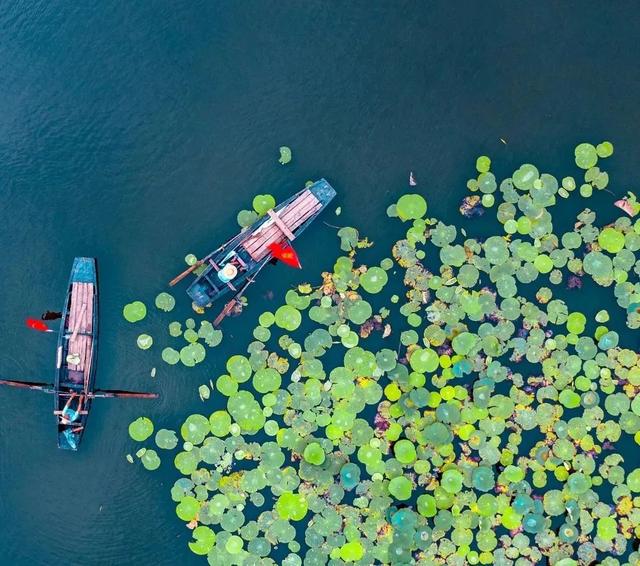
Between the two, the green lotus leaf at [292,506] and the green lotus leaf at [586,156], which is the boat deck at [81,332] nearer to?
the green lotus leaf at [292,506]

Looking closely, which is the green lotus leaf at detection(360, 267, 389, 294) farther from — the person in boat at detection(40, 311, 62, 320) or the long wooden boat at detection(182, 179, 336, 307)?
the person in boat at detection(40, 311, 62, 320)

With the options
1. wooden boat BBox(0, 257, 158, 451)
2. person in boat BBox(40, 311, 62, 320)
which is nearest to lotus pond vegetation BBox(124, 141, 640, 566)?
wooden boat BBox(0, 257, 158, 451)

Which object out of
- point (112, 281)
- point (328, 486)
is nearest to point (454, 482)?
point (328, 486)

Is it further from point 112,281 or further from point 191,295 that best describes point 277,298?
point 112,281

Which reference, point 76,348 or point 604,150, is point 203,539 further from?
point 604,150

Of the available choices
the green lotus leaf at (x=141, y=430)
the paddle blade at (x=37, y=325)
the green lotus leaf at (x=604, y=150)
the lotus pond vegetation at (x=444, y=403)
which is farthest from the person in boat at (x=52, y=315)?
the green lotus leaf at (x=604, y=150)

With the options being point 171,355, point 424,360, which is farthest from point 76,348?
point 424,360
